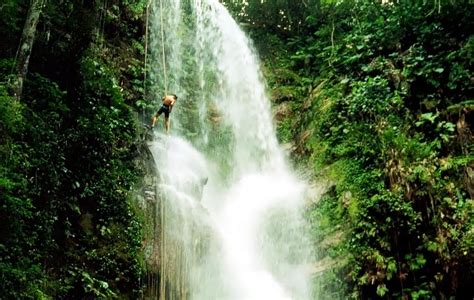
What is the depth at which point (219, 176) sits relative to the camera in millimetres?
11312

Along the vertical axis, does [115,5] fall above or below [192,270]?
above

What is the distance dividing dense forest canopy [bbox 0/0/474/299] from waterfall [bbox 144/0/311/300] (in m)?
0.56

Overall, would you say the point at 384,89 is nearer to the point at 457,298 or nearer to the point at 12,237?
the point at 457,298

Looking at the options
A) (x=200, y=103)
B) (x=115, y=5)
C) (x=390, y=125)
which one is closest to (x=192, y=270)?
(x=390, y=125)

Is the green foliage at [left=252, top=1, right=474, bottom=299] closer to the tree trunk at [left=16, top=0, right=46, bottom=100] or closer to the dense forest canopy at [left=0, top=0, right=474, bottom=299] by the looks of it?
the dense forest canopy at [left=0, top=0, right=474, bottom=299]

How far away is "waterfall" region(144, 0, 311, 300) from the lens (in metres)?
7.71

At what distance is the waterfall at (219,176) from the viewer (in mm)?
7707

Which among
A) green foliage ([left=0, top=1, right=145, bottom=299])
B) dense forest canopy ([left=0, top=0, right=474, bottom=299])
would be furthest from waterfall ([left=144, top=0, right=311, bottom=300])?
green foliage ([left=0, top=1, right=145, bottom=299])

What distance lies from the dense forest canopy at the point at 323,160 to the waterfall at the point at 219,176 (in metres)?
0.56

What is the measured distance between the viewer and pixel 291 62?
13656 mm

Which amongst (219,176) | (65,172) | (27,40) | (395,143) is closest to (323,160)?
(395,143)

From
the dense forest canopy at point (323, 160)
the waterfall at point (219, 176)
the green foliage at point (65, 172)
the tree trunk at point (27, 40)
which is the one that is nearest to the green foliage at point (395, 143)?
the dense forest canopy at point (323, 160)

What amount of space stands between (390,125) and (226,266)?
4027 mm

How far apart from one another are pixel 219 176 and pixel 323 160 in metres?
2.83
